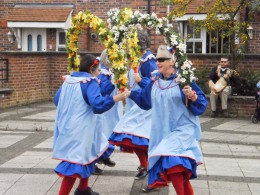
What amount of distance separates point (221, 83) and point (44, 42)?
901cm

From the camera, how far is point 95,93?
6.21m

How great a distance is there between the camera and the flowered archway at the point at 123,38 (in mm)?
5937

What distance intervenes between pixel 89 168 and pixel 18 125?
6.78 metres

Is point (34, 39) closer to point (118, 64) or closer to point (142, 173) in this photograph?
point (142, 173)

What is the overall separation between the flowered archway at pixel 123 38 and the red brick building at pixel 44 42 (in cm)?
929

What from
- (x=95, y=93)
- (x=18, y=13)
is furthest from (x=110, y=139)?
(x=18, y=13)

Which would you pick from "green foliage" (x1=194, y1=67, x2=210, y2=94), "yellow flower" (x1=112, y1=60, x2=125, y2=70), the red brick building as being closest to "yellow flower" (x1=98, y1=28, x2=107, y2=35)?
"yellow flower" (x1=112, y1=60, x2=125, y2=70)

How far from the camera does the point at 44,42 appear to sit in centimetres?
2178

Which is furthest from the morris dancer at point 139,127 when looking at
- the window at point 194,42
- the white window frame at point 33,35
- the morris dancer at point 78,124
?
the white window frame at point 33,35

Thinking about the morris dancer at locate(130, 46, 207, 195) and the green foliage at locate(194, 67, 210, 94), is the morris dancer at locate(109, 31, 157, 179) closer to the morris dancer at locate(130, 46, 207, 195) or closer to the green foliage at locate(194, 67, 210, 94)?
the morris dancer at locate(130, 46, 207, 195)

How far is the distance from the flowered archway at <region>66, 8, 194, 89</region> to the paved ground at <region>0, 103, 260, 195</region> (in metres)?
1.57

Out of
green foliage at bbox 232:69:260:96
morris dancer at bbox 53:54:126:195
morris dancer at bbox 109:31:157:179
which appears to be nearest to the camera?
morris dancer at bbox 53:54:126:195

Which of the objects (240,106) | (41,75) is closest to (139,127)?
(240,106)

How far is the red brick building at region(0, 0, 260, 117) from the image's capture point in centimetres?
1639
